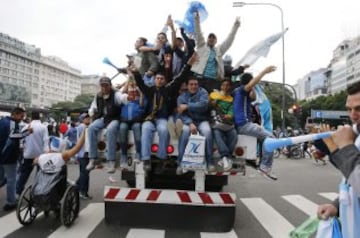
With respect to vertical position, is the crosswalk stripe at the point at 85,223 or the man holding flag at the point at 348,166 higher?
the man holding flag at the point at 348,166

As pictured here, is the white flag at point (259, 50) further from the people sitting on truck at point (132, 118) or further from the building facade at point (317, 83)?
the building facade at point (317, 83)

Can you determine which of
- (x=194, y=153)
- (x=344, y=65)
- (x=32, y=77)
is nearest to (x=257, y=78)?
(x=194, y=153)

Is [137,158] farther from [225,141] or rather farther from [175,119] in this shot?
[225,141]

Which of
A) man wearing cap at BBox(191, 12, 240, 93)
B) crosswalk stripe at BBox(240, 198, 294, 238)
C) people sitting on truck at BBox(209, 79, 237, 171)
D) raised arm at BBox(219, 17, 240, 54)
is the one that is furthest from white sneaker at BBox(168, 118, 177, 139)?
raised arm at BBox(219, 17, 240, 54)

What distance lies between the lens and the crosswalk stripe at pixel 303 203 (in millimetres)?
8898

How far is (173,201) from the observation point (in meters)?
6.65

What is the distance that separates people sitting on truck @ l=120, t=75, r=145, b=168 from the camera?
→ 258 inches

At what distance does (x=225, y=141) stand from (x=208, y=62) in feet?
7.10

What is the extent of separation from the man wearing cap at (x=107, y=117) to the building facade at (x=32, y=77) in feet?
397

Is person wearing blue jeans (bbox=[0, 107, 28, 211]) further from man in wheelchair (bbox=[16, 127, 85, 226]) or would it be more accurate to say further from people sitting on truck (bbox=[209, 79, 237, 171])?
people sitting on truck (bbox=[209, 79, 237, 171])

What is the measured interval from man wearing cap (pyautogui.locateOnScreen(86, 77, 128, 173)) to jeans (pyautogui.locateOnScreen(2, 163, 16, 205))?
235cm

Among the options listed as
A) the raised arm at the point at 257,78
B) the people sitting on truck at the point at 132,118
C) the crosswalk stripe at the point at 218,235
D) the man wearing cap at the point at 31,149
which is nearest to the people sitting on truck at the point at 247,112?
the raised arm at the point at 257,78

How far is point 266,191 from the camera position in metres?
11.7

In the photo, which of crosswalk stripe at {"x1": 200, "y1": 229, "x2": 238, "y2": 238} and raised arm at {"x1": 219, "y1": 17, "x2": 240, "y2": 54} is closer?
crosswalk stripe at {"x1": 200, "y1": 229, "x2": 238, "y2": 238}
